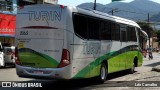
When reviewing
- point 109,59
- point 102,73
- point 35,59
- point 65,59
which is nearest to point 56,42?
point 65,59

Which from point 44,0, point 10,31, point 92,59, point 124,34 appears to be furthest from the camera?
point 44,0

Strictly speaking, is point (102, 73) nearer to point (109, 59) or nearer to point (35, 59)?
point (109, 59)

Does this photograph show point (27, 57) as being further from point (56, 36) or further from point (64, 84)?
point (64, 84)

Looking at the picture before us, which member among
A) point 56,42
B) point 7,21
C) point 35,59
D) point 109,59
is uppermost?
point 56,42

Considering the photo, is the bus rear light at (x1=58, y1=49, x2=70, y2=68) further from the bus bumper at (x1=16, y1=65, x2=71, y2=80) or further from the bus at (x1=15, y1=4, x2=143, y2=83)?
the bus bumper at (x1=16, y1=65, x2=71, y2=80)

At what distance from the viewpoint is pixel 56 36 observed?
12.1 meters

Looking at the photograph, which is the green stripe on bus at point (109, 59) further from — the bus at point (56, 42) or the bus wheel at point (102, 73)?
the bus wheel at point (102, 73)

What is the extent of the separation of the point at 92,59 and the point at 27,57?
2764 millimetres

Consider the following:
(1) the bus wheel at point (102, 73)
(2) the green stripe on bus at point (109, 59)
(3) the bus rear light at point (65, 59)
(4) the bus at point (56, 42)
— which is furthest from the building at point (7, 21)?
(3) the bus rear light at point (65, 59)

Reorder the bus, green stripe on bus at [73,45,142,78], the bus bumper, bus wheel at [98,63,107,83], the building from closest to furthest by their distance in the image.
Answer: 1. the bus bumper
2. the bus
3. green stripe on bus at [73,45,142,78]
4. bus wheel at [98,63,107,83]
5. the building

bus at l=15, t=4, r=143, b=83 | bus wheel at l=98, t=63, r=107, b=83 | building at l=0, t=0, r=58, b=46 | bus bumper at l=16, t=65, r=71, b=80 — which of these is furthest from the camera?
building at l=0, t=0, r=58, b=46

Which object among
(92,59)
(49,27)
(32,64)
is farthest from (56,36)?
(92,59)

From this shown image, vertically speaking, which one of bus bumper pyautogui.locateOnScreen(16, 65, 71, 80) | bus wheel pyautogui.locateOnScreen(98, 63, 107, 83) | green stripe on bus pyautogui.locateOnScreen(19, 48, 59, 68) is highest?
green stripe on bus pyautogui.locateOnScreen(19, 48, 59, 68)

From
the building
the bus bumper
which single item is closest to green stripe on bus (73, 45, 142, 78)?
the bus bumper
